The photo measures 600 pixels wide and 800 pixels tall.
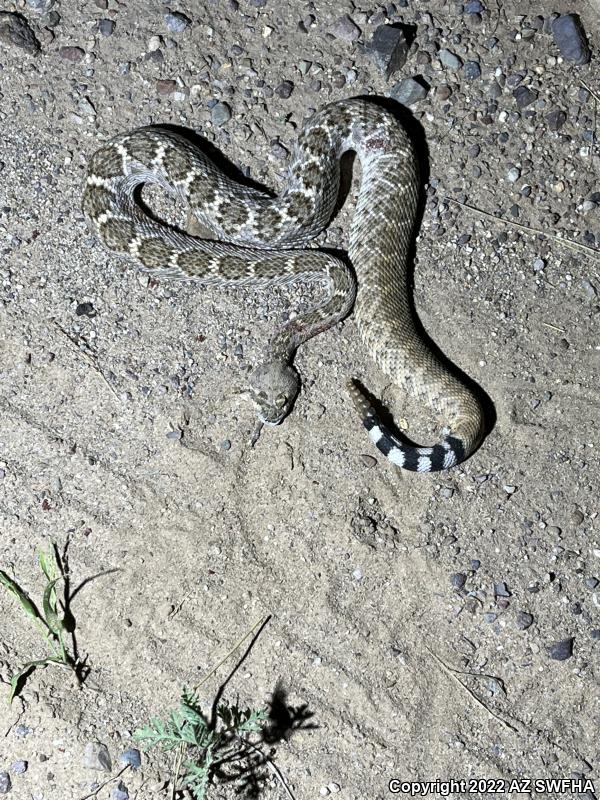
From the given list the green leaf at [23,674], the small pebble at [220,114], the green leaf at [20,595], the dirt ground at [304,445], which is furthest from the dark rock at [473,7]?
the green leaf at [23,674]

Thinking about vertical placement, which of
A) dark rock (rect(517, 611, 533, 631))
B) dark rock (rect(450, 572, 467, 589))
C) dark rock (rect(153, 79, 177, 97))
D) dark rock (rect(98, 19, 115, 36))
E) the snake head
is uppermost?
dark rock (rect(98, 19, 115, 36))

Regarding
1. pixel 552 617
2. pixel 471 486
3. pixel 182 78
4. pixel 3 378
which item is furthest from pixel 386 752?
pixel 182 78

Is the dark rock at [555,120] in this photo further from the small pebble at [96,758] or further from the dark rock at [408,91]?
the small pebble at [96,758]

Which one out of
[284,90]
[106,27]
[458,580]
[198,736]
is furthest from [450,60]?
[198,736]

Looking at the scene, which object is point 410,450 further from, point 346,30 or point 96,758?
point 346,30

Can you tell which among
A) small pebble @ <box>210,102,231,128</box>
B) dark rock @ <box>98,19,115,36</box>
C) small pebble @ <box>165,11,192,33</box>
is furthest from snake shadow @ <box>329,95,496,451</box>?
dark rock @ <box>98,19,115,36</box>

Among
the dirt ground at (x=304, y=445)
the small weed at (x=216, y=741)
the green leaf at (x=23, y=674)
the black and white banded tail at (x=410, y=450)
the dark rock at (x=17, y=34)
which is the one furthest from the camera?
the dark rock at (x=17, y=34)

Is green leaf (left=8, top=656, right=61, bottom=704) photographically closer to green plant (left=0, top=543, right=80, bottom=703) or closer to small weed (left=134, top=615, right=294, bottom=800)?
green plant (left=0, top=543, right=80, bottom=703)
